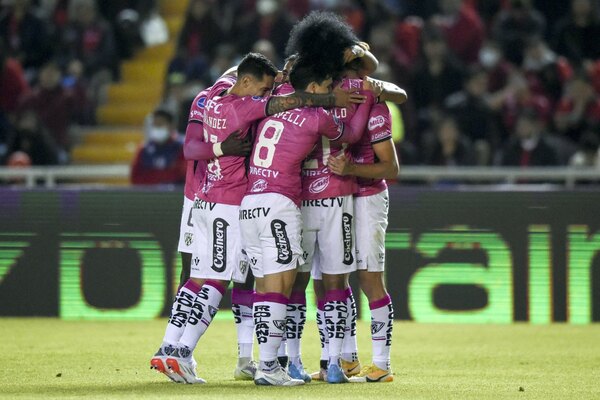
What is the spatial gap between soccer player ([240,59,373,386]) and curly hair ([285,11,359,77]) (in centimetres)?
42

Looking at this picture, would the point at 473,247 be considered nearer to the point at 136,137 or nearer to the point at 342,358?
the point at 342,358

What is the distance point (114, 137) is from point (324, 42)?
9961 millimetres

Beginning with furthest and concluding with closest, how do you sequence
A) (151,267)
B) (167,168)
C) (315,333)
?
1. (167,168)
2. (151,267)
3. (315,333)

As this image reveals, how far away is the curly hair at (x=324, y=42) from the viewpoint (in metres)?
9.27

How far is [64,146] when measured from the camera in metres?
18.5

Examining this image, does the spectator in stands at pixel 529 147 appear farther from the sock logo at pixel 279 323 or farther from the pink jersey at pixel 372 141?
the sock logo at pixel 279 323

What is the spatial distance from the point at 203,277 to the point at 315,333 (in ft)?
12.3

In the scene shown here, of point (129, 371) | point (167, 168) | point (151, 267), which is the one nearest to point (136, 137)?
point (167, 168)

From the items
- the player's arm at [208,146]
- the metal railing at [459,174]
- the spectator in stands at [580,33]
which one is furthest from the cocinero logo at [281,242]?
the spectator in stands at [580,33]

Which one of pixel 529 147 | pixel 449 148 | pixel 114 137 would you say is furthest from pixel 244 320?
pixel 114 137

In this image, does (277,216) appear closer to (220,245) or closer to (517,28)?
(220,245)

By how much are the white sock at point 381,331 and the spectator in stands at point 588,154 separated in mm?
→ 6327

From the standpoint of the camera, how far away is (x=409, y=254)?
13680 mm

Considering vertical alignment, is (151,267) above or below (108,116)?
below
